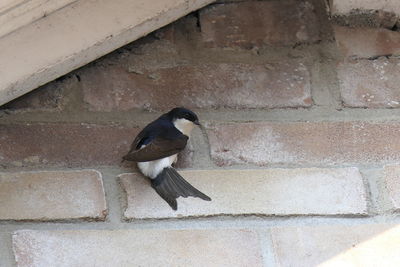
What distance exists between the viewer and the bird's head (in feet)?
5.61

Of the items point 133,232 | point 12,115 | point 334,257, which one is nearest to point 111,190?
point 133,232

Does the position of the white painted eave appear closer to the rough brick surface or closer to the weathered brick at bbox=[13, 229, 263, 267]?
the rough brick surface

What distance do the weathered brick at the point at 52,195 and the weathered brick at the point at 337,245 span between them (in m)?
0.25

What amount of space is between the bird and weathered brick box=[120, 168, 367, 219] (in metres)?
0.01

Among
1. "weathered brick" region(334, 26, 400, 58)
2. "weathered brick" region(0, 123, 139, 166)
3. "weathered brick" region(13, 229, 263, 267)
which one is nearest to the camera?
"weathered brick" region(13, 229, 263, 267)

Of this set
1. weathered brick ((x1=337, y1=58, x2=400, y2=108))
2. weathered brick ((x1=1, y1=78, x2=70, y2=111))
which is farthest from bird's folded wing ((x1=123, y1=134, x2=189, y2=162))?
weathered brick ((x1=337, y1=58, x2=400, y2=108))

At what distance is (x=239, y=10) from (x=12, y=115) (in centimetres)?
39

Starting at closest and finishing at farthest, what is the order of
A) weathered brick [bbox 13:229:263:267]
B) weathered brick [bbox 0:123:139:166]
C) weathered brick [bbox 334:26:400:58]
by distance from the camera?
weathered brick [bbox 13:229:263:267] < weathered brick [bbox 0:123:139:166] < weathered brick [bbox 334:26:400:58]

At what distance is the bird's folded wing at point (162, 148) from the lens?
1722 millimetres

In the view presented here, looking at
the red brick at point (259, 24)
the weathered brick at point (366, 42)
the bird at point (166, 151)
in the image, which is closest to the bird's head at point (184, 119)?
the bird at point (166, 151)

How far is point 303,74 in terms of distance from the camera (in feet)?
5.87

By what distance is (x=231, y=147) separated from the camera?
5.61 ft

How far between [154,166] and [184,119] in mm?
80

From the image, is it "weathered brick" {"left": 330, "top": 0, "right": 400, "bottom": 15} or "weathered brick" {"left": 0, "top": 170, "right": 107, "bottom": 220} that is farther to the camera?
"weathered brick" {"left": 330, "top": 0, "right": 400, "bottom": 15}
